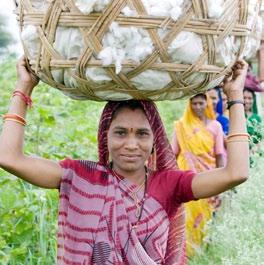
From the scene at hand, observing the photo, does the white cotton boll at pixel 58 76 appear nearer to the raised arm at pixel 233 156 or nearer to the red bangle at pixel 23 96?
the red bangle at pixel 23 96

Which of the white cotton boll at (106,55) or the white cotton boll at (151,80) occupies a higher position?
the white cotton boll at (106,55)

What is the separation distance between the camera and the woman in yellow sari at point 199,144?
8.27m

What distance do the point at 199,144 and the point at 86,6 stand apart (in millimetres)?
5244

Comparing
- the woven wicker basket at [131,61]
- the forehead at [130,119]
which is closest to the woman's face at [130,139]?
the forehead at [130,119]

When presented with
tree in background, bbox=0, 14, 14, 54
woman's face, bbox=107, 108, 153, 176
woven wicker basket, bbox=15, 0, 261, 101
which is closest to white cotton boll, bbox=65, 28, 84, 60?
woven wicker basket, bbox=15, 0, 261, 101

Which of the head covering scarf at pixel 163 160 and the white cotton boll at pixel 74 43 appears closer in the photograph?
the white cotton boll at pixel 74 43

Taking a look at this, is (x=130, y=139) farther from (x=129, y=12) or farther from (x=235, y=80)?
(x=129, y=12)

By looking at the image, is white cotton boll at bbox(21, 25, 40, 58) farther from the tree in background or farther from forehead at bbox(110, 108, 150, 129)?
the tree in background

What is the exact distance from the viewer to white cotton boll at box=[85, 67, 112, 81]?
347cm

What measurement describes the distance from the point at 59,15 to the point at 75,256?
1.04 meters

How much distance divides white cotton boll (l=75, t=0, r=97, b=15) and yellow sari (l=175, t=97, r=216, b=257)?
195 inches

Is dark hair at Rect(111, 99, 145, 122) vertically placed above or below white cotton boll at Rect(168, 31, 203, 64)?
below

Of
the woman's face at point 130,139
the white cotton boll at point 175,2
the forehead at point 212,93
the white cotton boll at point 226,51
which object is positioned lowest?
the woman's face at point 130,139

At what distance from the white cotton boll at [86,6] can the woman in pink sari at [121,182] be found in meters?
0.57
